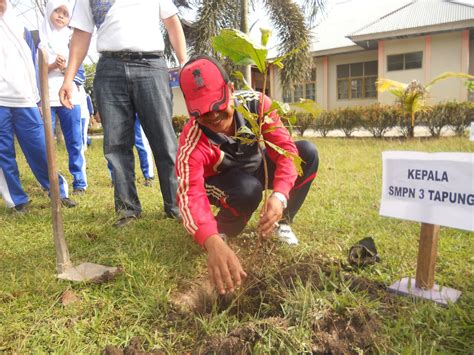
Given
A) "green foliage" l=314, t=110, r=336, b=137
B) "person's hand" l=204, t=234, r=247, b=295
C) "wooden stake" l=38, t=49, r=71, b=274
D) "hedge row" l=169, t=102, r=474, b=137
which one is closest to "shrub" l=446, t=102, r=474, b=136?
"hedge row" l=169, t=102, r=474, b=137

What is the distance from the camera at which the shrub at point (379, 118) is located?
9891mm

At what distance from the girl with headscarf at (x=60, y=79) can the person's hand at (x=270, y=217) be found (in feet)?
8.89

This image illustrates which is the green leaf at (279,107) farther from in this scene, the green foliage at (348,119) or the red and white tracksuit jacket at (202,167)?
the green foliage at (348,119)

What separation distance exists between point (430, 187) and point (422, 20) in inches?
642

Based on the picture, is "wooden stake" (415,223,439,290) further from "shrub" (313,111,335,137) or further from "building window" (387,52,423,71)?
"building window" (387,52,423,71)

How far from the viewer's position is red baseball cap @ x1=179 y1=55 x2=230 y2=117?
→ 1502 millimetres

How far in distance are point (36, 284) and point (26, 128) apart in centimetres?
180

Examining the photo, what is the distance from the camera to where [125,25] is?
8.20 ft

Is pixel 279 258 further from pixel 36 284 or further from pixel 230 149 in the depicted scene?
pixel 36 284

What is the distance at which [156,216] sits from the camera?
2881 millimetres

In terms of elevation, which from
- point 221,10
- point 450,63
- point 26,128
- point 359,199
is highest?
point 221,10

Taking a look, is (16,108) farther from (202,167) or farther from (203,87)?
(203,87)

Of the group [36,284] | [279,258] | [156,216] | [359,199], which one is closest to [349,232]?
[279,258]

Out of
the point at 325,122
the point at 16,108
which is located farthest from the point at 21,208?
the point at 325,122
